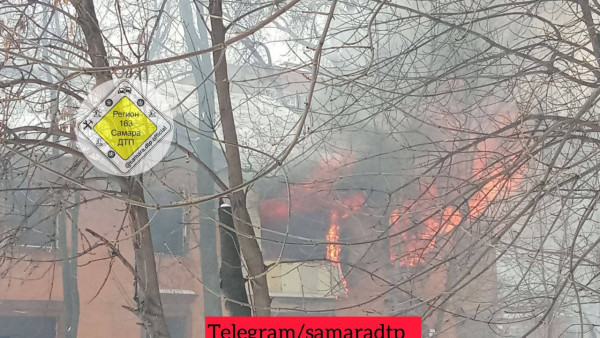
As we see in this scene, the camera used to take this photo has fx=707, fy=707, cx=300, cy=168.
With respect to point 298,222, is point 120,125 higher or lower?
lower

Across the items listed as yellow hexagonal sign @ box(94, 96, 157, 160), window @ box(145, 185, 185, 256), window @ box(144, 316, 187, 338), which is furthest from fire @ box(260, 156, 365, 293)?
yellow hexagonal sign @ box(94, 96, 157, 160)

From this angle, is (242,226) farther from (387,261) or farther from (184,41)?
(184,41)

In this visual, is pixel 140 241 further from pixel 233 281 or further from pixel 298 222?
pixel 298 222

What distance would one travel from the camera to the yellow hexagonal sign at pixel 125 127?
1.69 meters

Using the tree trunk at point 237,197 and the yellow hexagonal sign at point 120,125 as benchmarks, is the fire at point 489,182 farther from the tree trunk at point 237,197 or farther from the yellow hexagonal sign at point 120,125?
the yellow hexagonal sign at point 120,125

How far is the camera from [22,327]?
3197 millimetres

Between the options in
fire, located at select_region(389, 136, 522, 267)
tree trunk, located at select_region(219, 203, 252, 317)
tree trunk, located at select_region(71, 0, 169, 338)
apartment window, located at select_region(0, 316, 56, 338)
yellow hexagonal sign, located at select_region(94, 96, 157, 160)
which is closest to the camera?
yellow hexagonal sign, located at select_region(94, 96, 157, 160)

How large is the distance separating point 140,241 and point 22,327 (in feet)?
4.66

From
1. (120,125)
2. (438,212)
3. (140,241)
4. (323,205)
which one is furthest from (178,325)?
(438,212)

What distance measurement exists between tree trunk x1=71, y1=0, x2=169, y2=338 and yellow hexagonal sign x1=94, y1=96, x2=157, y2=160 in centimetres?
24

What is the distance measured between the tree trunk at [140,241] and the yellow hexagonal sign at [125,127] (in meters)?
0.24

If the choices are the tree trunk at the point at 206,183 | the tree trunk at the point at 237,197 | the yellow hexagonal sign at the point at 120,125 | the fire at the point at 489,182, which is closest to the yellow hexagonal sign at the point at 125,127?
the yellow hexagonal sign at the point at 120,125

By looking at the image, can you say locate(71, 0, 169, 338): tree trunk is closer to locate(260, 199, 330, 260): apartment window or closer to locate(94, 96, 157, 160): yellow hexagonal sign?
locate(94, 96, 157, 160): yellow hexagonal sign

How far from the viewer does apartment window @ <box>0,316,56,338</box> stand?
126 inches
